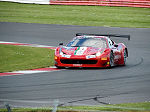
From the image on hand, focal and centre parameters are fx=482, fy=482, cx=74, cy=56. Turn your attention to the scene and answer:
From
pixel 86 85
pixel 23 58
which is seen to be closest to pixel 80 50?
pixel 23 58

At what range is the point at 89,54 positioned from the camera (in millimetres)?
15648

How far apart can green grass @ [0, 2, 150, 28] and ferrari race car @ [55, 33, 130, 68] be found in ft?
46.0

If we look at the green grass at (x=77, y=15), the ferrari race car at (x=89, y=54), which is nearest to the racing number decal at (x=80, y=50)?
the ferrari race car at (x=89, y=54)

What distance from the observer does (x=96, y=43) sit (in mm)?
16531

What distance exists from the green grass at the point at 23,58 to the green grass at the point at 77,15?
10.8 meters

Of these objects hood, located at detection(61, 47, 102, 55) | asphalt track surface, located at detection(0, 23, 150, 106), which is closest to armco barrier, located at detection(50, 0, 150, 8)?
asphalt track surface, located at detection(0, 23, 150, 106)

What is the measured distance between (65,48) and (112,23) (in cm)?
1591

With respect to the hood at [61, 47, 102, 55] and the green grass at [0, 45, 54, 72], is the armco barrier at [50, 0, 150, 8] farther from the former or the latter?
the hood at [61, 47, 102, 55]

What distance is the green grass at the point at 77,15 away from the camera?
3262 centimetres

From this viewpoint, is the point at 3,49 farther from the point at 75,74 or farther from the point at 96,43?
the point at 75,74

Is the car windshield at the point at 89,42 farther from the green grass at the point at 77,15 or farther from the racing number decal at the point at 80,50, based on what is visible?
the green grass at the point at 77,15

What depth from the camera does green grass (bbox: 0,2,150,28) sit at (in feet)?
107

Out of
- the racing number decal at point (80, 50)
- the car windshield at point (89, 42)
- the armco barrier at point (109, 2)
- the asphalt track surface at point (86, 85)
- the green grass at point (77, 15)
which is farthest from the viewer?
the armco barrier at point (109, 2)

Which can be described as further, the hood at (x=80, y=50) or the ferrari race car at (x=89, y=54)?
the hood at (x=80, y=50)
